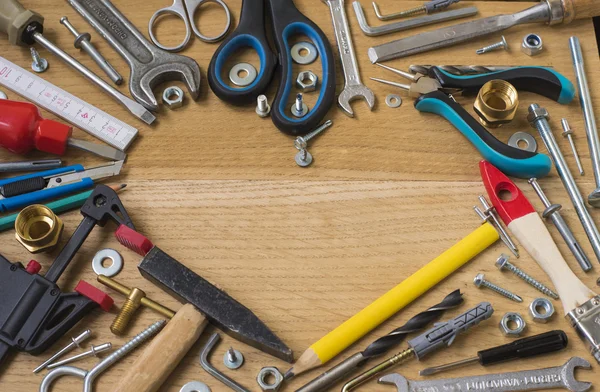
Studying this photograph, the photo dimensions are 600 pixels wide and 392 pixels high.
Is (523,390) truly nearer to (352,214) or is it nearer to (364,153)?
(352,214)

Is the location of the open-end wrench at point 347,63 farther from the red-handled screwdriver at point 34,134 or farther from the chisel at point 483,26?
the red-handled screwdriver at point 34,134

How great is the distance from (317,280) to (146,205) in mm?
373

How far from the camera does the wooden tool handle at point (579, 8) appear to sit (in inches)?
57.7

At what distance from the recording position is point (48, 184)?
1.29 meters

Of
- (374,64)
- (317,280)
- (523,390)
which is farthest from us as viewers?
(374,64)

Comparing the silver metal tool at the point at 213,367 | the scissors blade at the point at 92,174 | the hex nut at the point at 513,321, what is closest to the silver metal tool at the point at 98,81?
the scissors blade at the point at 92,174

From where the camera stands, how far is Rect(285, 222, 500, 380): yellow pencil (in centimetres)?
112

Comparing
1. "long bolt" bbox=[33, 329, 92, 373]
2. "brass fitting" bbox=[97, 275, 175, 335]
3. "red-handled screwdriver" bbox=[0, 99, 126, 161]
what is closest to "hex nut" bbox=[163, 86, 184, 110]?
"red-handled screwdriver" bbox=[0, 99, 126, 161]

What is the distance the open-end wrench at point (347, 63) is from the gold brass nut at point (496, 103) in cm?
23

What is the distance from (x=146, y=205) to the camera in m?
1.28

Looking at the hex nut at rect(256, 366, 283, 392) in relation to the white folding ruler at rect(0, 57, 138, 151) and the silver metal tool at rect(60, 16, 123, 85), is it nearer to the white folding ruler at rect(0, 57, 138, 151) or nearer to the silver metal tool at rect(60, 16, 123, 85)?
the white folding ruler at rect(0, 57, 138, 151)

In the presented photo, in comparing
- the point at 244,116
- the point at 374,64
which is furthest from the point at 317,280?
the point at 374,64

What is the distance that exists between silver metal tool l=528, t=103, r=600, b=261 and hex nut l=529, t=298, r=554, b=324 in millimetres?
155

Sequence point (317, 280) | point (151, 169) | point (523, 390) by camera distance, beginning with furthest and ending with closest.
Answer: point (151, 169)
point (317, 280)
point (523, 390)
